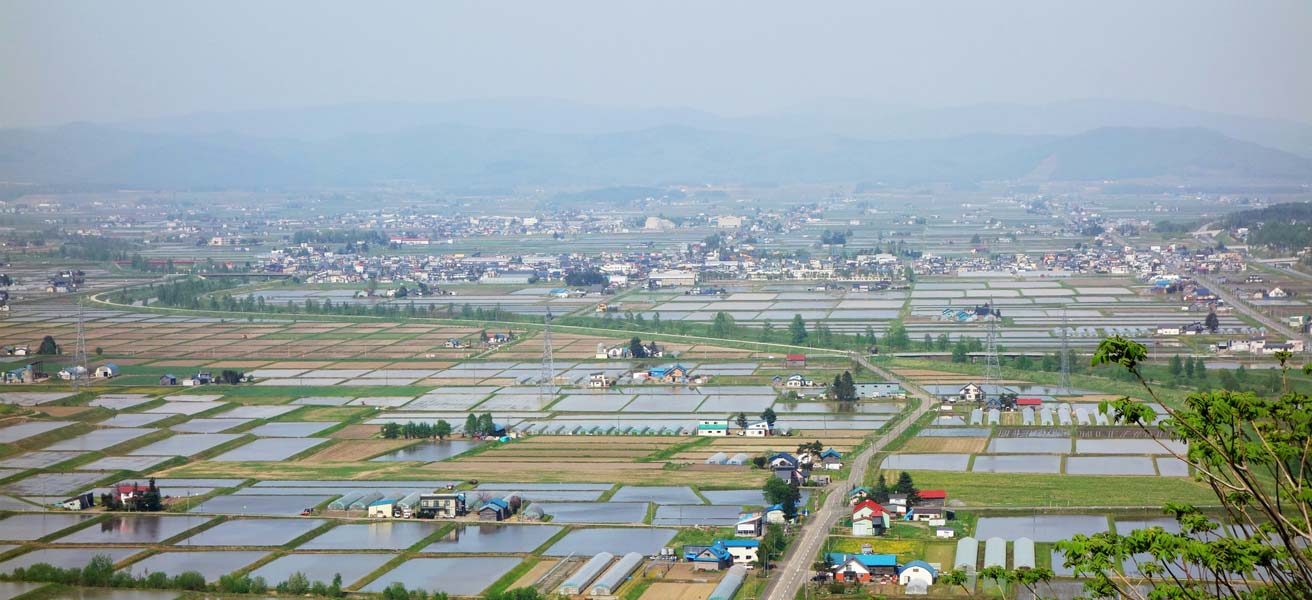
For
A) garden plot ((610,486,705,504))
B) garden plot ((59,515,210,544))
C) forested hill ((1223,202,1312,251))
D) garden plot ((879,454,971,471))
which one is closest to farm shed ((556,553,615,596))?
garden plot ((610,486,705,504))

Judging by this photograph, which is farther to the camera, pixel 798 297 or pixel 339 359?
pixel 798 297

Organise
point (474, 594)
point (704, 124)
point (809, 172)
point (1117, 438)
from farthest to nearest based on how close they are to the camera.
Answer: point (704, 124)
point (809, 172)
point (1117, 438)
point (474, 594)

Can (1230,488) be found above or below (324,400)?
above

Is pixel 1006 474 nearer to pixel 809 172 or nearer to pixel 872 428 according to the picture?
pixel 872 428

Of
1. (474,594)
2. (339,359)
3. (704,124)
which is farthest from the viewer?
(704,124)

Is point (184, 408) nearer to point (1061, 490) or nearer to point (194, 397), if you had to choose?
point (194, 397)

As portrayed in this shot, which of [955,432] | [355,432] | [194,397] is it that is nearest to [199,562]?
[355,432]

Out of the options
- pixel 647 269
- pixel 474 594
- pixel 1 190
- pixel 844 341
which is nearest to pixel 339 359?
pixel 844 341

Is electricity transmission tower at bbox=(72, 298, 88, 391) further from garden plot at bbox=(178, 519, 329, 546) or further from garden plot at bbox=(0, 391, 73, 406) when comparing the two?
garden plot at bbox=(178, 519, 329, 546)
